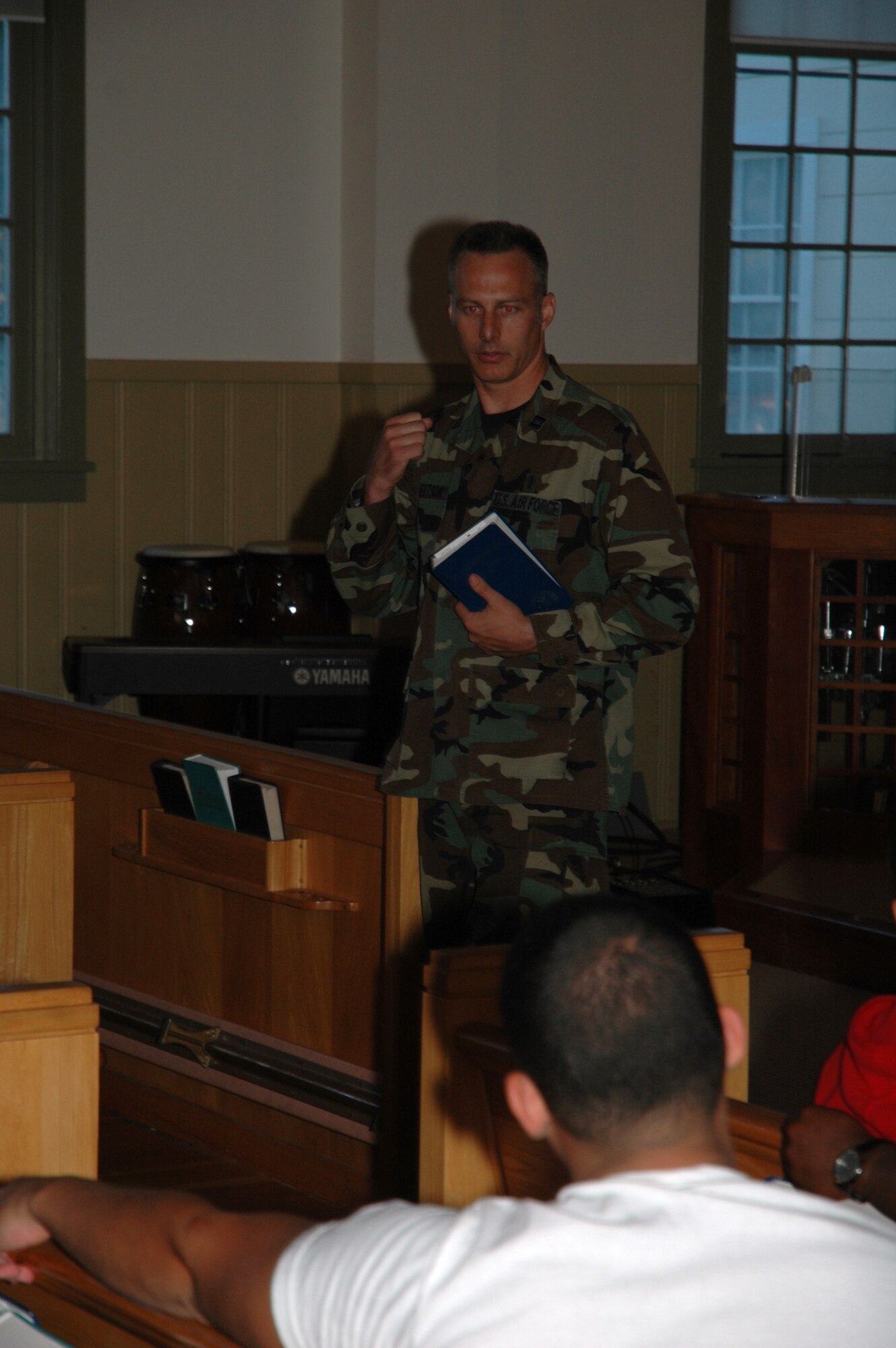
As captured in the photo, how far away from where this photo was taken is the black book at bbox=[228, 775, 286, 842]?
2.64 meters

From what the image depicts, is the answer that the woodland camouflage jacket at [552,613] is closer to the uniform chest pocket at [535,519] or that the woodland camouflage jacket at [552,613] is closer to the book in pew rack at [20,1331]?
the uniform chest pocket at [535,519]

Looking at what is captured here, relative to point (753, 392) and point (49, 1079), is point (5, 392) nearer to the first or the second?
point (753, 392)

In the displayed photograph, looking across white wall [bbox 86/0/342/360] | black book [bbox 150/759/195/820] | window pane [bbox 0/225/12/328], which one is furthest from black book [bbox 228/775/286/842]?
window pane [bbox 0/225/12/328]

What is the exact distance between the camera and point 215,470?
5.12 meters

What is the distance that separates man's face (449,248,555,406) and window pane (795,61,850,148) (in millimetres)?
3558

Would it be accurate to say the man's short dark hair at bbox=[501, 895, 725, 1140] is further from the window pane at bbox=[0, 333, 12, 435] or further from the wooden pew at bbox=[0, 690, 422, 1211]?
the window pane at bbox=[0, 333, 12, 435]

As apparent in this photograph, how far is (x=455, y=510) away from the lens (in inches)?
94.6

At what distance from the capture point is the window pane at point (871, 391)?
210 inches

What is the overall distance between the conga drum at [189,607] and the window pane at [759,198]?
211cm

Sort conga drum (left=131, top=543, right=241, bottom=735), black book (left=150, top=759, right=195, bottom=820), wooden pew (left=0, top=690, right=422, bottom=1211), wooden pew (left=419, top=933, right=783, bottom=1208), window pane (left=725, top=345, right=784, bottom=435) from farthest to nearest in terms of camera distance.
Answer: window pane (left=725, top=345, right=784, bottom=435) < conga drum (left=131, top=543, right=241, bottom=735) < black book (left=150, top=759, right=195, bottom=820) < wooden pew (left=0, top=690, right=422, bottom=1211) < wooden pew (left=419, top=933, right=783, bottom=1208)

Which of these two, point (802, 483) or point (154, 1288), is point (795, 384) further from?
point (154, 1288)

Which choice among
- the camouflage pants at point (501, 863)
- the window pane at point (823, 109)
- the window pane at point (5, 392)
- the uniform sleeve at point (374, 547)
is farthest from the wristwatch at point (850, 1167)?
the window pane at point (823, 109)

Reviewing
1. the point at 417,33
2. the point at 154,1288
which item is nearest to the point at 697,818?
the point at 417,33

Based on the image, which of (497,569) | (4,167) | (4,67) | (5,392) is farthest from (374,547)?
(4,67)
